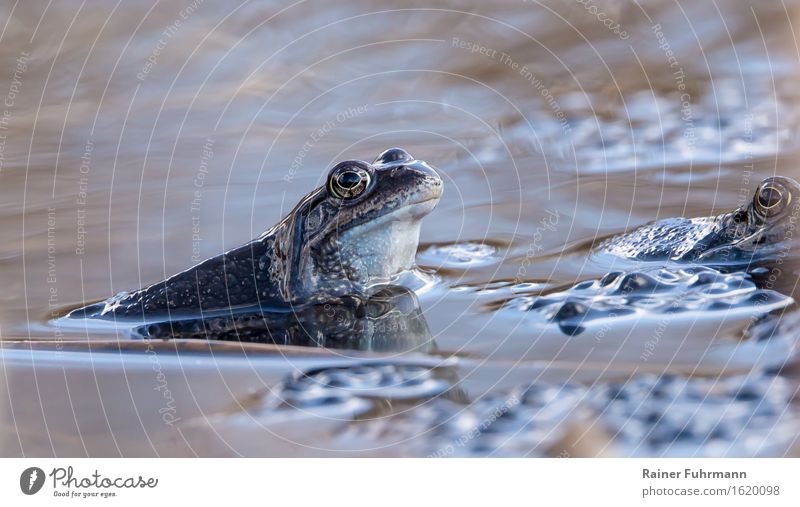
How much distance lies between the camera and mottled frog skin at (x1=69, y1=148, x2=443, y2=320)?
2.55 m

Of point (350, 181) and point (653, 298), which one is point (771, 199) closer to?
point (653, 298)

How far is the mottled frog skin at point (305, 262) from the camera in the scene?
8.38ft

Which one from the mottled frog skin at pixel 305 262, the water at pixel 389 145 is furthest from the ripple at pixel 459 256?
the mottled frog skin at pixel 305 262

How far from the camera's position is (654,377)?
188 centimetres

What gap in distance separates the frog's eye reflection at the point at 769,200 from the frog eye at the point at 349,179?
41.1 inches

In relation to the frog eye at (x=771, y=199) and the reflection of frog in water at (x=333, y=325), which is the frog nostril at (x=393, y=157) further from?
the frog eye at (x=771, y=199)

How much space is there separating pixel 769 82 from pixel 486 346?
194 cm

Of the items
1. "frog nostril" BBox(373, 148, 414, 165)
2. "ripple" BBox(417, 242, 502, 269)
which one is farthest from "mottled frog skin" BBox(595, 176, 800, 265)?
"frog nostril" BBox(373, 148, 414, 165)

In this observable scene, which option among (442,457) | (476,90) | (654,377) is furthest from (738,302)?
(476,90)

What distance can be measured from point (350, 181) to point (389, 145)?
1.07 m

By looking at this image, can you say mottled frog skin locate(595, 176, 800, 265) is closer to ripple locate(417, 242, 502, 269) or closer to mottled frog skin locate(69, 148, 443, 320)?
ripple locate(417, 242, 502, 269)

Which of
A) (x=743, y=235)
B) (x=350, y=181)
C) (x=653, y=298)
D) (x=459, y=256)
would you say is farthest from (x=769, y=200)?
(x=350, y=181)

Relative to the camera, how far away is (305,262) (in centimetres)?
263

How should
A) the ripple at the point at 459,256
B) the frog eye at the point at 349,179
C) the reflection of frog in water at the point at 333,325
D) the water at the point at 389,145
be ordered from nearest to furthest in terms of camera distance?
the water at the point at 389,145 → the reflection of frog in water at the point at 333,325 → the frog eye at the point at 349,179 → the ripple at the point at 459,256
